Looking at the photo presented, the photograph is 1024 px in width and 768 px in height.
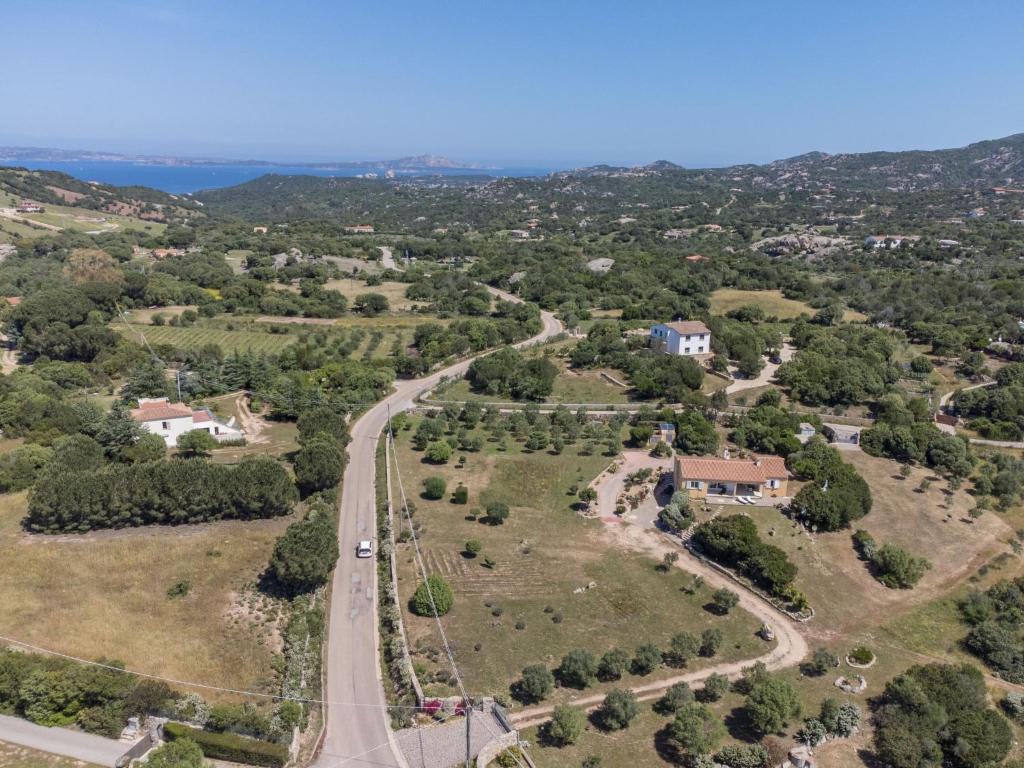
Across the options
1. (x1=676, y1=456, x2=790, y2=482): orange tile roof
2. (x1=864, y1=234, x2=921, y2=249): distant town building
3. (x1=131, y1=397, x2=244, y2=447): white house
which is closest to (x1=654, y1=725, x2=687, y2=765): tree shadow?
(x1=676, y1=456, x2=790, y2=482): orange tile roof

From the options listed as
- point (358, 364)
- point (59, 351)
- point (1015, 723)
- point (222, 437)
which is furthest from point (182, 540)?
point (59, 351)

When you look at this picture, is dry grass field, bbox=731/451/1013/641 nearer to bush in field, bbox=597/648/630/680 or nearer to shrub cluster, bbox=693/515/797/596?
shrub cluster, bbox=693/515/797/596

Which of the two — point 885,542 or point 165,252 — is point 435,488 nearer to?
point 885,542

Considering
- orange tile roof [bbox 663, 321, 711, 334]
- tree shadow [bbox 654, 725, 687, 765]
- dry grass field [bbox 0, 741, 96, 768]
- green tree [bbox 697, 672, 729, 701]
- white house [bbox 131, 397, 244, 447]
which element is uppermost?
orange tile roof [bbox 663, 321, 711, 334]

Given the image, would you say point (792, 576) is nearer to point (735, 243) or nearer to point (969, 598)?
point (969, 598)

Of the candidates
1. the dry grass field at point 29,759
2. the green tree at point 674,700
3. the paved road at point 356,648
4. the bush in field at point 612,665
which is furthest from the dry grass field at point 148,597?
the green tree at point 674,700
